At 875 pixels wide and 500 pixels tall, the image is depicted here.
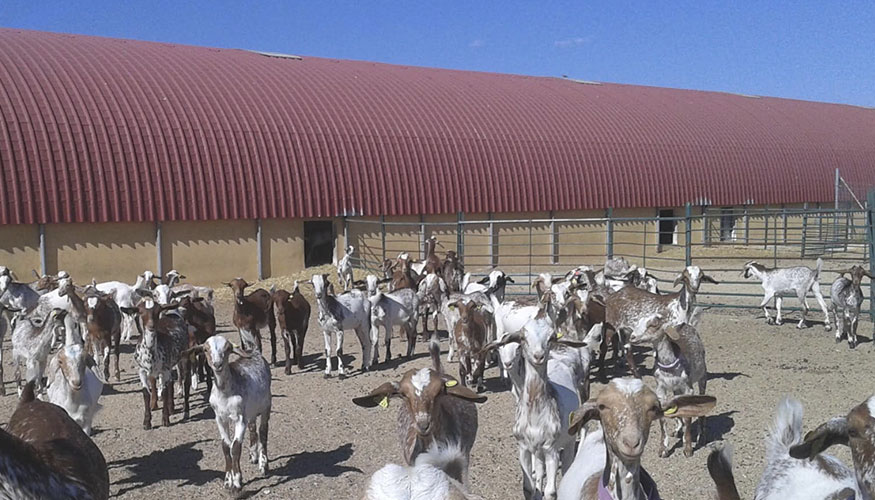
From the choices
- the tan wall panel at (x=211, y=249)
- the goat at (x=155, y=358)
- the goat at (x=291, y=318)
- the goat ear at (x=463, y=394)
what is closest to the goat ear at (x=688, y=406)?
the goat ear at (x=463, y=394)

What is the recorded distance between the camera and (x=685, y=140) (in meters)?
38.9

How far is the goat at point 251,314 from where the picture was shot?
14.1 metres

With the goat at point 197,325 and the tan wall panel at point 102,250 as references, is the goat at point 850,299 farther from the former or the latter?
the tan wall panel at point 102,250

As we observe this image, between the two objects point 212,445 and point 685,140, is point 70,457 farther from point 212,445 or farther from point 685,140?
point 685,140

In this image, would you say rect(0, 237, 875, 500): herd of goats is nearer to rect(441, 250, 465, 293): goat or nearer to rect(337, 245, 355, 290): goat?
rect(441, 250, 465, 293): goat

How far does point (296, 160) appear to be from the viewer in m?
26.9

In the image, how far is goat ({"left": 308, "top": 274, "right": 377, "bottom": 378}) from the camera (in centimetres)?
1381

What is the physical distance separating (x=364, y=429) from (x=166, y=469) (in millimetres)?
2662

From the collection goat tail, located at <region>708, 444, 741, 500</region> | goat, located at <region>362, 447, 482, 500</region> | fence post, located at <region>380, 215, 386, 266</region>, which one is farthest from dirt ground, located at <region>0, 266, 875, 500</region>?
fence post, located at <region>380, 215, 386, 266</region>

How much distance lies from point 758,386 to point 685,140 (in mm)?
28909

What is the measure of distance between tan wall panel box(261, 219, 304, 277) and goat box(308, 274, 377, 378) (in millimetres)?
11845

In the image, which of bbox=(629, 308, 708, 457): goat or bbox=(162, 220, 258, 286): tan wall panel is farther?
bbox=(162, 220, 258, 286): tan wall panel

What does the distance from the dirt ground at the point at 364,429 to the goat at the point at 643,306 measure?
1026 millimetres

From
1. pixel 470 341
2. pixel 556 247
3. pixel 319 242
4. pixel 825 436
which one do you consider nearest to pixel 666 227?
pixel 556 247
